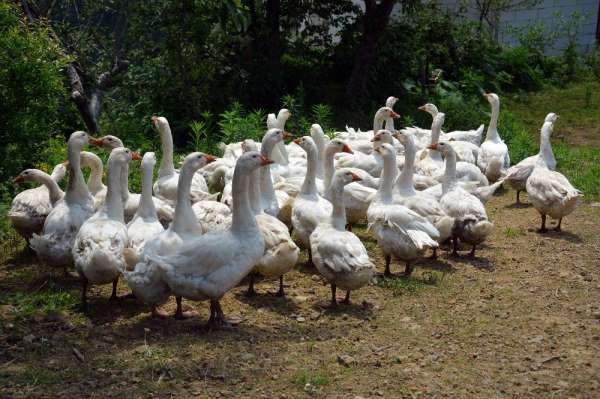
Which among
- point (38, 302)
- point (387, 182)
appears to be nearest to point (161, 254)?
point (38, 302)

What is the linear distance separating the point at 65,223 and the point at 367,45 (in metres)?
10.9

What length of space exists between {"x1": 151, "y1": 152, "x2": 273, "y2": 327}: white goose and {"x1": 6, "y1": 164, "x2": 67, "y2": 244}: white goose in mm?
2413

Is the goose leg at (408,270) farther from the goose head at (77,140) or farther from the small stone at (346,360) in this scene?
the goose head at (77,140)

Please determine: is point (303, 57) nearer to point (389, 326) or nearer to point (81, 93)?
point (81, 93)

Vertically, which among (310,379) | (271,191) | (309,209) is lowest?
(310,379)

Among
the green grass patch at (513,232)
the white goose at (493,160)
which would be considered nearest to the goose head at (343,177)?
the green grass patch at (513,232)

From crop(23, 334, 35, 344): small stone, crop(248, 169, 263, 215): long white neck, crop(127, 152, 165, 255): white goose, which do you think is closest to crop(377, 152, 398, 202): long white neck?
crop(248, 169, 263, 215): long white neck

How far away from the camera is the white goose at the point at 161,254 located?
590 centimetres

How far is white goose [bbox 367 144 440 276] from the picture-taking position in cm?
728

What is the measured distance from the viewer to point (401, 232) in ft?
24.0

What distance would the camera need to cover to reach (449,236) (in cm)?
816

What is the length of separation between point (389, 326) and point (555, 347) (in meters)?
1.40

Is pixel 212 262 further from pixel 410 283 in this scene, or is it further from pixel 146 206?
pixel 410 283

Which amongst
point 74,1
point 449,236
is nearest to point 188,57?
point 74,1
